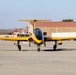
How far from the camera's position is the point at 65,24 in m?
121

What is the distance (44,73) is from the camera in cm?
1557

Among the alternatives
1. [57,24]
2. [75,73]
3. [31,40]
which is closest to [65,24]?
[57,24]

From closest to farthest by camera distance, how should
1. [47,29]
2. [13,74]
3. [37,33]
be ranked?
1. [13,74]
2. [37,33]
3. [47,29]

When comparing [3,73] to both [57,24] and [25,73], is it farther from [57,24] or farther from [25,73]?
[57,24]

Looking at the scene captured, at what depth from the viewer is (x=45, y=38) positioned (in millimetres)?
Answer: 37000

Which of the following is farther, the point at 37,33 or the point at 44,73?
Result: the point at 37,33

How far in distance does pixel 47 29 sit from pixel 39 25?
398 centimetres

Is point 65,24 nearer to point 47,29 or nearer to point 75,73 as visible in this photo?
point 47,29

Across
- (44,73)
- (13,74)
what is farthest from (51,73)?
(13,74)

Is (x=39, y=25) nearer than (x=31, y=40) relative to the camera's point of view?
No

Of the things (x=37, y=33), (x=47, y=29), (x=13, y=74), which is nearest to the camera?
(x=13, y=74)

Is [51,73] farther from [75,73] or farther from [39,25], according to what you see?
[39,25]

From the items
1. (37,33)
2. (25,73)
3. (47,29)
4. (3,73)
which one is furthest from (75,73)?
(47,29)

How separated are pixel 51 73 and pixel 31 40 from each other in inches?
863
